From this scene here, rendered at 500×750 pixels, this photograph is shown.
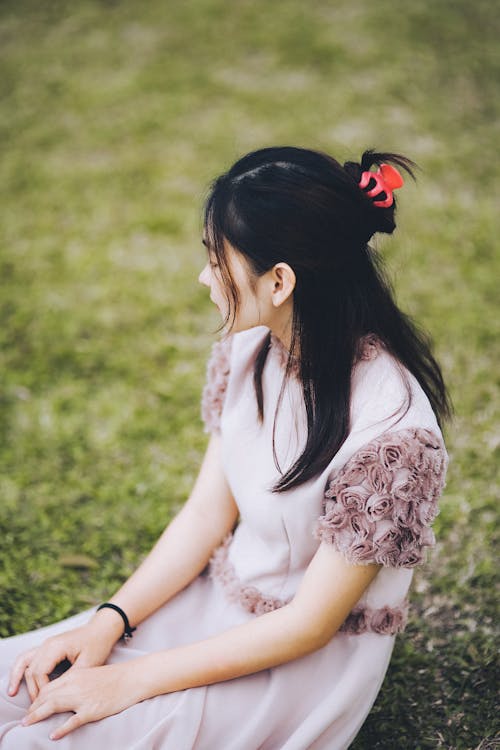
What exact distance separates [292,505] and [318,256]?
565 millimetres

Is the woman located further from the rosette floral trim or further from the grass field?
the grass field

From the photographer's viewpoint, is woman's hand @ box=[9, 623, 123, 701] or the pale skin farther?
woman's hand @ box=[9, 623, 123, 701]

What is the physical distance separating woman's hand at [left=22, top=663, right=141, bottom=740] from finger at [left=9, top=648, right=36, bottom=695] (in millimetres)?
80

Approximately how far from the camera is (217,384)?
1.97 meters

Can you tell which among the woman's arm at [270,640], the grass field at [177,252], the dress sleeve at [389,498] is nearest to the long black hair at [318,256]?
the dress sleeve at [389,498]

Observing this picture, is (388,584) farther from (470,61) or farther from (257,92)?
(470,61)

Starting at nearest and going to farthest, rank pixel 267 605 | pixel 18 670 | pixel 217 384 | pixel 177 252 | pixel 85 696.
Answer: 1. pixel 85 696
2. pixel 18 670
3. pixel 267 605
4. pixel 217 384
5. pixel 177 252

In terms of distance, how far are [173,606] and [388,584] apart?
58 centimetres

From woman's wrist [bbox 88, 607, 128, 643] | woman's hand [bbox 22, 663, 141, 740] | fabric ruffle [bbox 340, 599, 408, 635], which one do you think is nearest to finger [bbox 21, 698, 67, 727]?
woman's hand [bbox 22, 663, 141, 740]

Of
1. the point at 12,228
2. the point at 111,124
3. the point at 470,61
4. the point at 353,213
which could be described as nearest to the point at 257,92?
the point at 111,124

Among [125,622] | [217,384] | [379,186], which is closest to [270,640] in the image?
[125,622]

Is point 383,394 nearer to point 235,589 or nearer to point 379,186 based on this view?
point 379,186

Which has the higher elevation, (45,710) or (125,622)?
(45,710)

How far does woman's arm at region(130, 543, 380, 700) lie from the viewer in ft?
5.13
